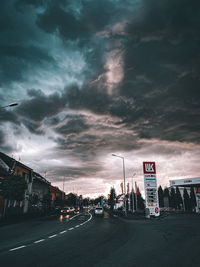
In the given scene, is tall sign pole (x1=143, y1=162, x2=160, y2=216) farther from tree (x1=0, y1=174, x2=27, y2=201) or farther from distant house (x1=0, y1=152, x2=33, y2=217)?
distant house (x1=0, y1=152, x2=33, y2=217)

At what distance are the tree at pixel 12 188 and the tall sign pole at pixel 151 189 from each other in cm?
1727

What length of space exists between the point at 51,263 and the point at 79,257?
1088 mm

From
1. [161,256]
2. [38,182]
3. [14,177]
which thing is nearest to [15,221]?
[14,177]

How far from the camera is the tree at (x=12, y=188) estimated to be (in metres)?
27.1

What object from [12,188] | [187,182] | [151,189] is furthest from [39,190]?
[151,189]

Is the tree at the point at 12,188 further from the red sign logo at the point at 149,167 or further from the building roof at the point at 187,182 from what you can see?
the building roof at the point at 187,182

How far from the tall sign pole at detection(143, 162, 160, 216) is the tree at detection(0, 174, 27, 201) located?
1727 centimetres

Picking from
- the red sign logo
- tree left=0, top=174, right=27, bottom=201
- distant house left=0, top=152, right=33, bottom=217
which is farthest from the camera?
distant house left=0, top=152, right=33, bottom=217

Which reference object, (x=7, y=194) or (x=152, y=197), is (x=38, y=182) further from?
(x=152, y=197)

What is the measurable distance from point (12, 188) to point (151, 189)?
62.6 ft

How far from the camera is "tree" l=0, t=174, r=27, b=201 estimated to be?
27125 millimetres

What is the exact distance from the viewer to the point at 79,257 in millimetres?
6859

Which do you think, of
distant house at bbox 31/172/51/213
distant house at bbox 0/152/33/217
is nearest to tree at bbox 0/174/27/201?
distant house at bbox 0/152/33/217

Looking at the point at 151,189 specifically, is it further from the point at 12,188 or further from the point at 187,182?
the point at 187,182
